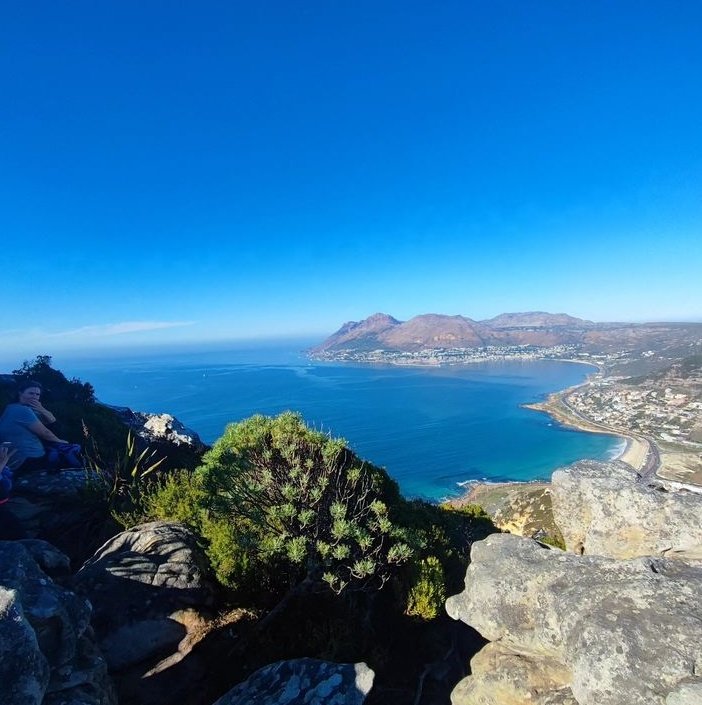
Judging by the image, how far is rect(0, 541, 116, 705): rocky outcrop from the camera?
3168mm

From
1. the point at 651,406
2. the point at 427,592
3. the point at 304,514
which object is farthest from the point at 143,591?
the point at 651,406

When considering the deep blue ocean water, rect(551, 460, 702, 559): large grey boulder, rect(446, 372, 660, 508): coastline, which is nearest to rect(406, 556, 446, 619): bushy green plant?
rect(551, 460, 702, 559): large grey boulder

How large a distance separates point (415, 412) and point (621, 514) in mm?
93524

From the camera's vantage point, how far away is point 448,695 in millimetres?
6191

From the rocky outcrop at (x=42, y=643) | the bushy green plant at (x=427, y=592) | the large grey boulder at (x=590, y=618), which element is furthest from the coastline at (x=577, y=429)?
the rocky outcrop at (x=42, y=643)

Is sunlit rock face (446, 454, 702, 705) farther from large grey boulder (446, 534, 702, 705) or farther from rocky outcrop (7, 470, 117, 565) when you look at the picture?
rocky outcrop (7, 470, 117, 565)

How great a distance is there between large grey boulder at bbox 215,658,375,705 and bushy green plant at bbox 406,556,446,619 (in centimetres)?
268

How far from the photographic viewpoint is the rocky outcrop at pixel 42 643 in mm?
3168

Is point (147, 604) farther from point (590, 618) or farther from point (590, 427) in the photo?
point (590, 427)

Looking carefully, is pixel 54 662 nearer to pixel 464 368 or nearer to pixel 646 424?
pixel 646 424

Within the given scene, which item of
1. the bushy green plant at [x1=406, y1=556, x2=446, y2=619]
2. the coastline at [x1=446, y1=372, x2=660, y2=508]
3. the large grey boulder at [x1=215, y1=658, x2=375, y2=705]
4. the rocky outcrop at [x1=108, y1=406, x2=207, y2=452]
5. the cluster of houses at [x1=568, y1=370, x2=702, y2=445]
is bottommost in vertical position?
Result: the coastline at [x1=446, y1=372, x2=660, y2=508]

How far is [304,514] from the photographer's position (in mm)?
6672

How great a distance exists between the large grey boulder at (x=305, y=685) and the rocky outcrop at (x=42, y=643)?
59.1 inches

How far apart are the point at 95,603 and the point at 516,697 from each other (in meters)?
5.68
